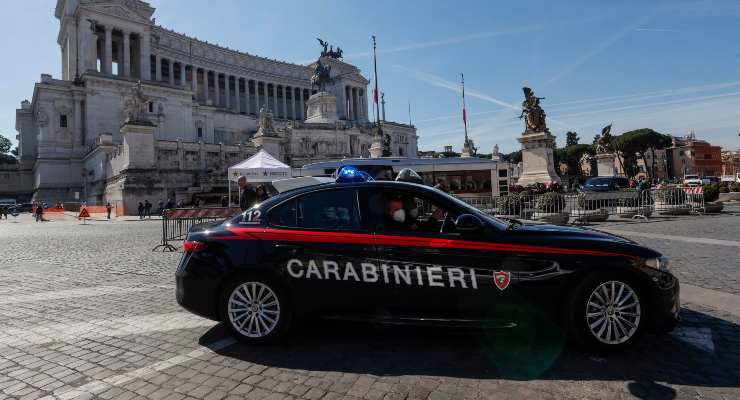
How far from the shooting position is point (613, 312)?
3730 millimetres

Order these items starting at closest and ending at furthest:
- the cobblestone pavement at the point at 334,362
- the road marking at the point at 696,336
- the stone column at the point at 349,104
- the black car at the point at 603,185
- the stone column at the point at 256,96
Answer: the cobblestone pavement at the point at 334,362
the road marking at the point at 696,336
the black car at the point at 603,185
the stone column at the point at 256,96
the stone column at the point at 349,104

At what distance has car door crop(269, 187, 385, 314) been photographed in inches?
154

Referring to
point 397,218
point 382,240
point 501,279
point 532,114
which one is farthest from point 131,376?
point 532,114

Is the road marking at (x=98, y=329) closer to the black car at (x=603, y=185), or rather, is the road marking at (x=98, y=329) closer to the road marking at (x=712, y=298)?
the road marking at (x=712, y=298)

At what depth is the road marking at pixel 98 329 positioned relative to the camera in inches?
178

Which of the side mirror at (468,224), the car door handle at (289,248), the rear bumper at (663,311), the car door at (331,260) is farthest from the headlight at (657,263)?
the car door handle at (289,248)

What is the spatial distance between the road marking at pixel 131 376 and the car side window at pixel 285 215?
1.36 metres

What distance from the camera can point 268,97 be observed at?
89312 millimetres

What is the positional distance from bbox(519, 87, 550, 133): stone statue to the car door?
2544 cm

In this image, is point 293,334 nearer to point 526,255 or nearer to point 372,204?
point 372,204

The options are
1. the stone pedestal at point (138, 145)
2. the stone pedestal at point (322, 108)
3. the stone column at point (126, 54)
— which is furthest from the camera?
the stone pedestal at point (322, 108)

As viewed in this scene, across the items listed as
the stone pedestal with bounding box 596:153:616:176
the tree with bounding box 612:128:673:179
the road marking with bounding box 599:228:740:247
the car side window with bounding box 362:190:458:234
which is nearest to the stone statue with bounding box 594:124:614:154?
the stone pedestal with bounding box 596:153:616:176

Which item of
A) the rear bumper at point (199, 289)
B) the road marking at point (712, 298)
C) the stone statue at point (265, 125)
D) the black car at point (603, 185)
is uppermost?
the stone statue at point (265, 125)

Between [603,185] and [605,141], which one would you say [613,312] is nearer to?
[603,185]
